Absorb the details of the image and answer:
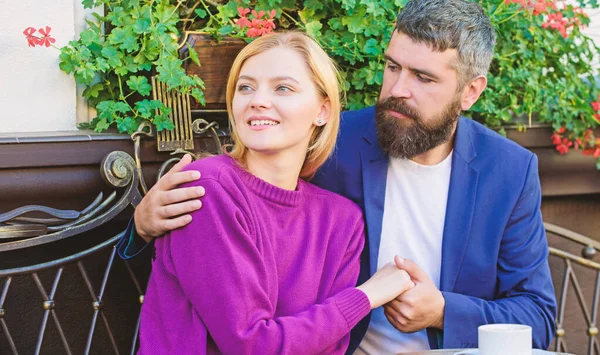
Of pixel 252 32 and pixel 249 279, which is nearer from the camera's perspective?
pixel 249 279

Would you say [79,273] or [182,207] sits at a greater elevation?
[182,207]

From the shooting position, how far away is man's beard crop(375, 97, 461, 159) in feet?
8.75

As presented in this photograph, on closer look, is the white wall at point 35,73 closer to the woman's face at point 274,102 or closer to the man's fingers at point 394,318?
the woman's face at point 274,102

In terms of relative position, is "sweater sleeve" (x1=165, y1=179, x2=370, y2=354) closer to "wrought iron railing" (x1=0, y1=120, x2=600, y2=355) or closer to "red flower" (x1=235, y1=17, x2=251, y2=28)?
"wrought iron railing" (x1=0, y1=120, x2=600, y2=355)

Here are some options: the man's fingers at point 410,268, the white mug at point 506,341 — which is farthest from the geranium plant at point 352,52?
the white mug at point 506,341

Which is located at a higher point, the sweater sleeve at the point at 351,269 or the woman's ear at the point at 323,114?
the woman's ear at the point at 323,114

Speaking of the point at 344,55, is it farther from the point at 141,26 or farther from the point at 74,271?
the point at 74,271

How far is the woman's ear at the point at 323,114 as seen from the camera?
2408mm

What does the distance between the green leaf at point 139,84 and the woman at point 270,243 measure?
46cm

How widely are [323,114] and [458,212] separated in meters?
0.57

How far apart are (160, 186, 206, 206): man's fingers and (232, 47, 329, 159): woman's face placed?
204 millimetres

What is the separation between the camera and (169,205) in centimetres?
217

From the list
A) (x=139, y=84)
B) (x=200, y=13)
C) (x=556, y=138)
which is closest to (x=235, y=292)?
(x=139, y=84)

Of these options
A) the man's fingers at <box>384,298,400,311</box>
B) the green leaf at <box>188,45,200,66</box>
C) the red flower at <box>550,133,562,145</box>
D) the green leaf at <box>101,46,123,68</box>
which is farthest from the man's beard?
the red flower at <box>550,133,562,145</box>
